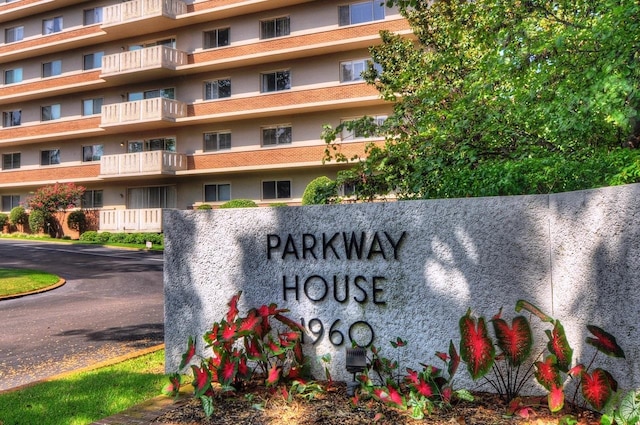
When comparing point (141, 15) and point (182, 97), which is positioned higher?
point (141, 15)

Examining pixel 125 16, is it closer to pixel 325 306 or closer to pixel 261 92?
pixel 261 92

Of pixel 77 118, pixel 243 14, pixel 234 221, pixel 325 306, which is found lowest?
pixel 325 306

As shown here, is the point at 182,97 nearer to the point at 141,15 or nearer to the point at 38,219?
the point at 141,15

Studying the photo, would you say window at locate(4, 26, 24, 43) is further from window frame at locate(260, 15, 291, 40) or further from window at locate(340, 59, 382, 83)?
window at locate(340, 59, 382, 83)

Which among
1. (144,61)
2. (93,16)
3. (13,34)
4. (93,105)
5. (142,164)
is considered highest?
(13,34)

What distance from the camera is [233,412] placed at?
4301 millimetres

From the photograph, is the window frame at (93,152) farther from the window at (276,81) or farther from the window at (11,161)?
the window at (276,81)

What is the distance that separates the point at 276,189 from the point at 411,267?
24.3 m

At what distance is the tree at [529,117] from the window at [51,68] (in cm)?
3291

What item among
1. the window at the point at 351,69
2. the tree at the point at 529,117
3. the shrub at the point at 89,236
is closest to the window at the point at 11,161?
the shrub at the point at 89,236

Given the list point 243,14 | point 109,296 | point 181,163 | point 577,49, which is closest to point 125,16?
point 243,14

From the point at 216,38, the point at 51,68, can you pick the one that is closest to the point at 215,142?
the point at 216,38

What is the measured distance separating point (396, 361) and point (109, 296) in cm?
934

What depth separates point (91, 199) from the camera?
3416 cm
